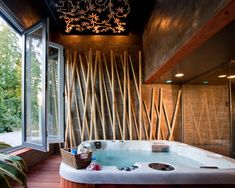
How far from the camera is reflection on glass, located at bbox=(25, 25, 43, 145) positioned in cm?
301

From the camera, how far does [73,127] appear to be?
13.9ft

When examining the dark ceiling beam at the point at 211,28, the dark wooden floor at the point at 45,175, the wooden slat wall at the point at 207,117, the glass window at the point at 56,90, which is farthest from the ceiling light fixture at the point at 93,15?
the dark wooden floor at the point at 45,175

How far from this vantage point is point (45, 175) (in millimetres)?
2791

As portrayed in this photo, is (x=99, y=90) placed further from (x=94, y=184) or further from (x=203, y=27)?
(x=203, y=27)

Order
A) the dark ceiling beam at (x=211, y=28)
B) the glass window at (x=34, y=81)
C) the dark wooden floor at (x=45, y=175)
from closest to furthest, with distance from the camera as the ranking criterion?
the dark ceiling beam at (x=211, y=28) < the dark wooden floor at (x=45, y=175) < the glass window at (x=34, y=81)

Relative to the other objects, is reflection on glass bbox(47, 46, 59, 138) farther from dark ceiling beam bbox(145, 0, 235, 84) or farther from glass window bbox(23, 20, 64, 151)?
dark ceiling beam bbox(145, 0, 235, 84)

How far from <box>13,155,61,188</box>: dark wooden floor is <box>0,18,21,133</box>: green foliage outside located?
2.30 feet

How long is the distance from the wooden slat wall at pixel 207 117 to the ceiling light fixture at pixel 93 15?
6.03 feet

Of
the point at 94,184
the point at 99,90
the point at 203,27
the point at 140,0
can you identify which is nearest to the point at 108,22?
the point at 140,0

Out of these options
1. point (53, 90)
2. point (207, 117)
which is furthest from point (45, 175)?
point (207, 117)

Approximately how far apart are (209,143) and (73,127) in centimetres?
255

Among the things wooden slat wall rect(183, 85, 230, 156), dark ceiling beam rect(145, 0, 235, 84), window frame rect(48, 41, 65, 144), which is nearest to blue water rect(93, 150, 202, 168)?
wooden slat wall rect(183, 85, 230, 156)

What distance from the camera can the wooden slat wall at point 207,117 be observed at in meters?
2.93

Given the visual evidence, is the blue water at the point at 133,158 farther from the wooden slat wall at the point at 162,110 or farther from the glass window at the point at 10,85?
the glass window at the point at 10,85
